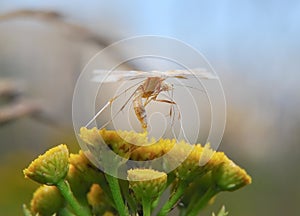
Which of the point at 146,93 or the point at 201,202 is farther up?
the point at 146,93

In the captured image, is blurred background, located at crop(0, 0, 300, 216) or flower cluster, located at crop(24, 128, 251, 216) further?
blurred background, located at crop(0, 0, 300, 216)

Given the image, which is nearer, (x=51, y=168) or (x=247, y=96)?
(x=51, y=168)

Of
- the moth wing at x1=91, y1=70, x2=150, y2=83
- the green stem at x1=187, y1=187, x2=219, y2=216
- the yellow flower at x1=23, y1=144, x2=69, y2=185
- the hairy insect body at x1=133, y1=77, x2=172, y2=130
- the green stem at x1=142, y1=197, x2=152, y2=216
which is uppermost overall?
the moth wing at x1=91, y1=70, x2=150, y2=83

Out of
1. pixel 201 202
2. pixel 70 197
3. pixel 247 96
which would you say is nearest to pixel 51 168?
pixel 70 197

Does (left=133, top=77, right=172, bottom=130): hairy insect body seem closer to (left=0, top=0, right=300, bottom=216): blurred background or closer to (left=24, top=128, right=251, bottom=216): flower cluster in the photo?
(left=24, top=128, right=251, bottom=216): flower cluster

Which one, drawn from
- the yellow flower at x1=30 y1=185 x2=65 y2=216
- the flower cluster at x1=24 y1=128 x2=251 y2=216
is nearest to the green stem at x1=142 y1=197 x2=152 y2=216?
the flower cluster at x1=24 y1=128 x2=251 y2=216

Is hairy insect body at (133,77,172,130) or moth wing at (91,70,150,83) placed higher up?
moth wing at (91,70,150,83)

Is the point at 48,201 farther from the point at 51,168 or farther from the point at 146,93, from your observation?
the point at 146,93
